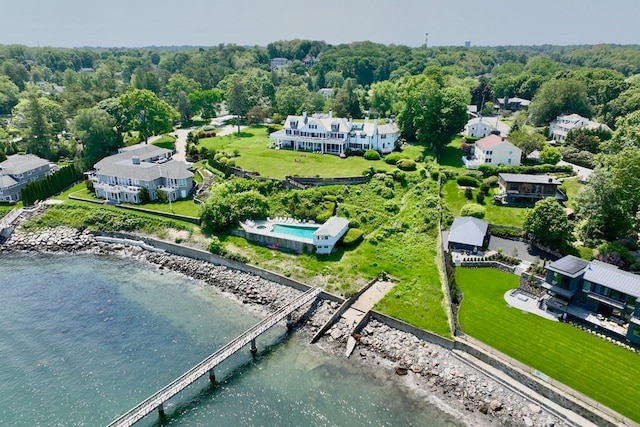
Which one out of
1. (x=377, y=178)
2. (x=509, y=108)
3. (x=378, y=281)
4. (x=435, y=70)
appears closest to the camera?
(x=378, y=281)

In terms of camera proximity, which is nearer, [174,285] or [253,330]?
[253,330]

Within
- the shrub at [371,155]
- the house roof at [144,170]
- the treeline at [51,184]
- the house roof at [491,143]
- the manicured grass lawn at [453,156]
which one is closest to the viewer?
the treeline at [51,184]

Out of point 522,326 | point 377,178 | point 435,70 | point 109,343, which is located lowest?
point 109,343

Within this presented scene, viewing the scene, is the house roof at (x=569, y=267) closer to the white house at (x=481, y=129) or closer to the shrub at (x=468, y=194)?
the shrub at (x=468, y=194)

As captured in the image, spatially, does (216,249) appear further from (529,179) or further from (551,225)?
(529,179)

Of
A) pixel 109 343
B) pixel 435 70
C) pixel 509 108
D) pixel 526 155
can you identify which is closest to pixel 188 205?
pixel 109 343

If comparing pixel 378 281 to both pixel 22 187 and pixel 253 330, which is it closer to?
pixel 253 330

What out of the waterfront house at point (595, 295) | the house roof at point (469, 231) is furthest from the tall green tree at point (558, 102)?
the waterfront house at point (595, 295)
